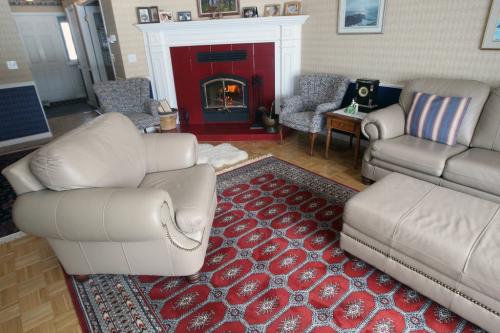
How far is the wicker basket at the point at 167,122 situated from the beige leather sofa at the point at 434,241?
292 centimetres

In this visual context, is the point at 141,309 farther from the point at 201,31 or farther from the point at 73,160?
the point at 201,31

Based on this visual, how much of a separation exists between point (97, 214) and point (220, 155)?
2.21 m

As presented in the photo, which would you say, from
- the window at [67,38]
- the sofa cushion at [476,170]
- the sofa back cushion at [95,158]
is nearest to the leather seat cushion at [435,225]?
the sofa cushion at [476,170]

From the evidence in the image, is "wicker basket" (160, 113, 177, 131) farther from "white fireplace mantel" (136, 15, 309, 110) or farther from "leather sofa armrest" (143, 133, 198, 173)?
"leather sofa armrest" (143, 133, 198, 173)

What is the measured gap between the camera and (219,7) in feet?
13.2

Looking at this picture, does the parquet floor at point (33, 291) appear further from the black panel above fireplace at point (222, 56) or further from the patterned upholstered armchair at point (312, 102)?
the black panel above fireplace at point (222, 56)

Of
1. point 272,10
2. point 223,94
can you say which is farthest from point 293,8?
point 223,94

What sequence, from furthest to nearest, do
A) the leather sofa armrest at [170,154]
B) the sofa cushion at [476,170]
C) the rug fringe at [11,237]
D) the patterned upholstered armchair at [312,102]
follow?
the patterned upholstered armchair at [312,102], the rug fringe at [11,237], the leather sofa armrest at [170,154], the sofa cushion at [476,170]

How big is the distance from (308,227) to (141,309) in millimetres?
1248

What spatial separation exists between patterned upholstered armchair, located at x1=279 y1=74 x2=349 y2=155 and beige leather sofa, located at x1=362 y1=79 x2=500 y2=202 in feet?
2.25

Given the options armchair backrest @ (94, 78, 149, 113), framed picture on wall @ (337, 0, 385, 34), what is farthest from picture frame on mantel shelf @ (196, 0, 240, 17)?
framed picture on wall @ (337, 0, 385, 34)

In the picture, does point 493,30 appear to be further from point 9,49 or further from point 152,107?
point 9,49

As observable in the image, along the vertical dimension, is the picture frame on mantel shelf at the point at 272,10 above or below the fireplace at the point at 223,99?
above

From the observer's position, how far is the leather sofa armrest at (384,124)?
2695 mm
